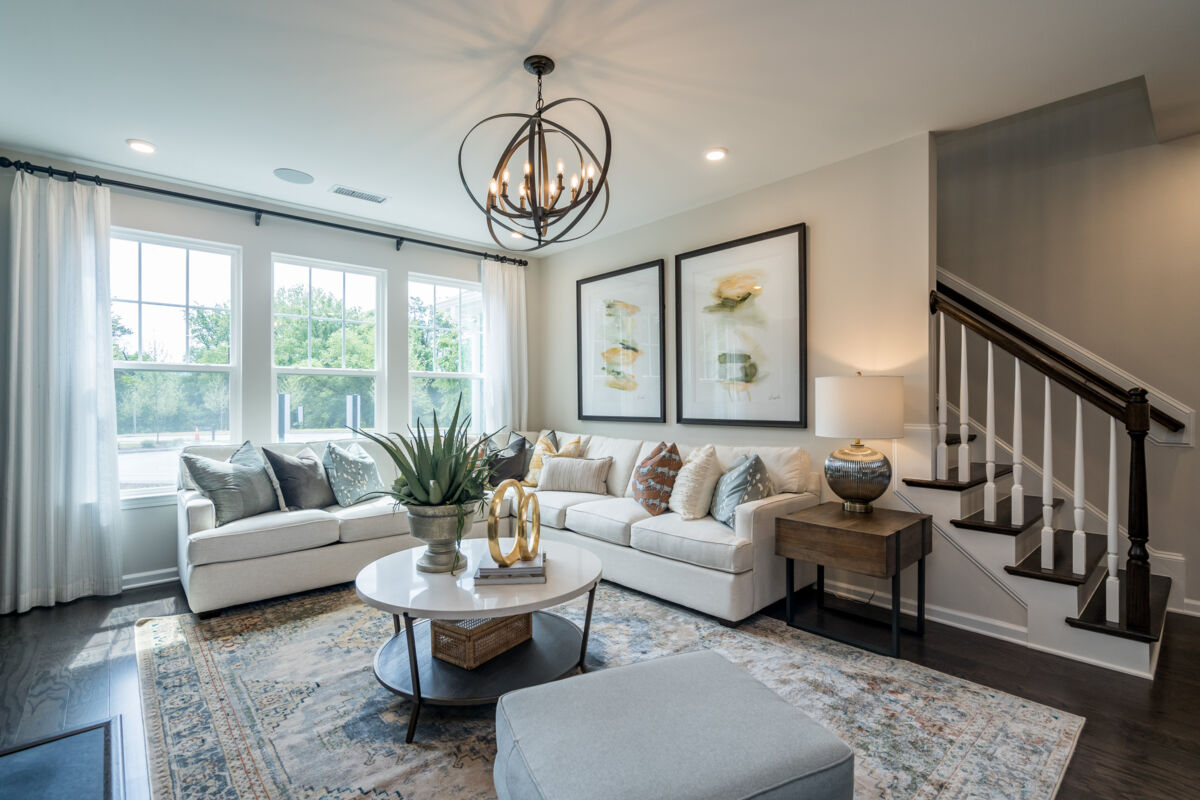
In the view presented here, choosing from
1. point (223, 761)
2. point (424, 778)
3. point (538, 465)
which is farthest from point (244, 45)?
point (538, 465)

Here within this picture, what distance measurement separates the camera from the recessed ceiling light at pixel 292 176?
3652mm

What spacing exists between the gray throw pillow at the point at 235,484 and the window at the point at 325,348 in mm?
722

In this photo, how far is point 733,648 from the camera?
274 centimetres

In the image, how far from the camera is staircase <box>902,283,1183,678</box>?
2.45m

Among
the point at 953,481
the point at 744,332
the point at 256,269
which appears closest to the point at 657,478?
the point at 744,332

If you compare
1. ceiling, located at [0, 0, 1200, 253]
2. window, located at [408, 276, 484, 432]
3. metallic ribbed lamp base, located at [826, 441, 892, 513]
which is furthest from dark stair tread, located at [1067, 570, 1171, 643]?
window, located at [408, 276, 484, 432]

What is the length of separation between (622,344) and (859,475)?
239cm

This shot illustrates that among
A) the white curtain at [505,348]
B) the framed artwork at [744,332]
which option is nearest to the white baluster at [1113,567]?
the framed artwork at [744,332]

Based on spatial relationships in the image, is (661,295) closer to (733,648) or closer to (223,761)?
(733,648)

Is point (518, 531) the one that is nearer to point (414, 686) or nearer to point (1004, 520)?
point (414, 686)

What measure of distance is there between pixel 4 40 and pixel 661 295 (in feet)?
12.3

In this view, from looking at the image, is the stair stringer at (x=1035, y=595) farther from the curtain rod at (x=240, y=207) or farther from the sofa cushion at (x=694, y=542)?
the curtain rod at (x=240, y=207)

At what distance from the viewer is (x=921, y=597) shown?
9.59 ft

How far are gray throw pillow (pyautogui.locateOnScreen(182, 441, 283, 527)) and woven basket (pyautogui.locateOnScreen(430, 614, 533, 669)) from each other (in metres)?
1.82
